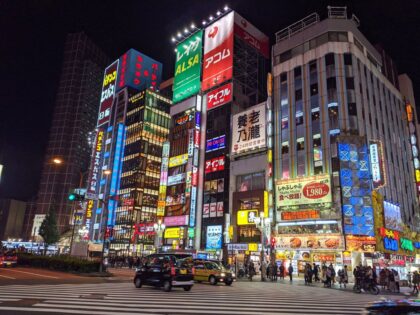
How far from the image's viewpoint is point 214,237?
49562 mm

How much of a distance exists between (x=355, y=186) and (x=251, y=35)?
37.5m

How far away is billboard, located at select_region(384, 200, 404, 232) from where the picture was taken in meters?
37.3

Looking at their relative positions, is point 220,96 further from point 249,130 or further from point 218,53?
point 249,130

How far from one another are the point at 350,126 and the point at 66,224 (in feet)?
342

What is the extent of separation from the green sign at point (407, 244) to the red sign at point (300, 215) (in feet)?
38.3

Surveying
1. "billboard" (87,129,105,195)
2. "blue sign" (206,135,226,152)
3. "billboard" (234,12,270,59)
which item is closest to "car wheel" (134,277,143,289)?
"blue sign" (206,135,226,152)

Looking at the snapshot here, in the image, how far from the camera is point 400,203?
4472 cm

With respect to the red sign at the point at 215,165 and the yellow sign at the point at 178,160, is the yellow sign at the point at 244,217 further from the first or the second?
the yellow sign at the point at 178,160

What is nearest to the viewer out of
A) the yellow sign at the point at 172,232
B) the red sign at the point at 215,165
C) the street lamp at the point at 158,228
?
the street lamp at the point at 158,228

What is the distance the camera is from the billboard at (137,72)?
92.4 m

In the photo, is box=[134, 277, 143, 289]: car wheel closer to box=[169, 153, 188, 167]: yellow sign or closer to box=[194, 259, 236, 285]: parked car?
box=[194, 259, 236, 285]: parked car

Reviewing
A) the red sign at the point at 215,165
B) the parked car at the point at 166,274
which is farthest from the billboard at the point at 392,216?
the parked car at the point at 166,274

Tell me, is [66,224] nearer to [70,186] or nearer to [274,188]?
[70,186]

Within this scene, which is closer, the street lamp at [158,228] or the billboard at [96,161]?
the street lamp at [158,228]
